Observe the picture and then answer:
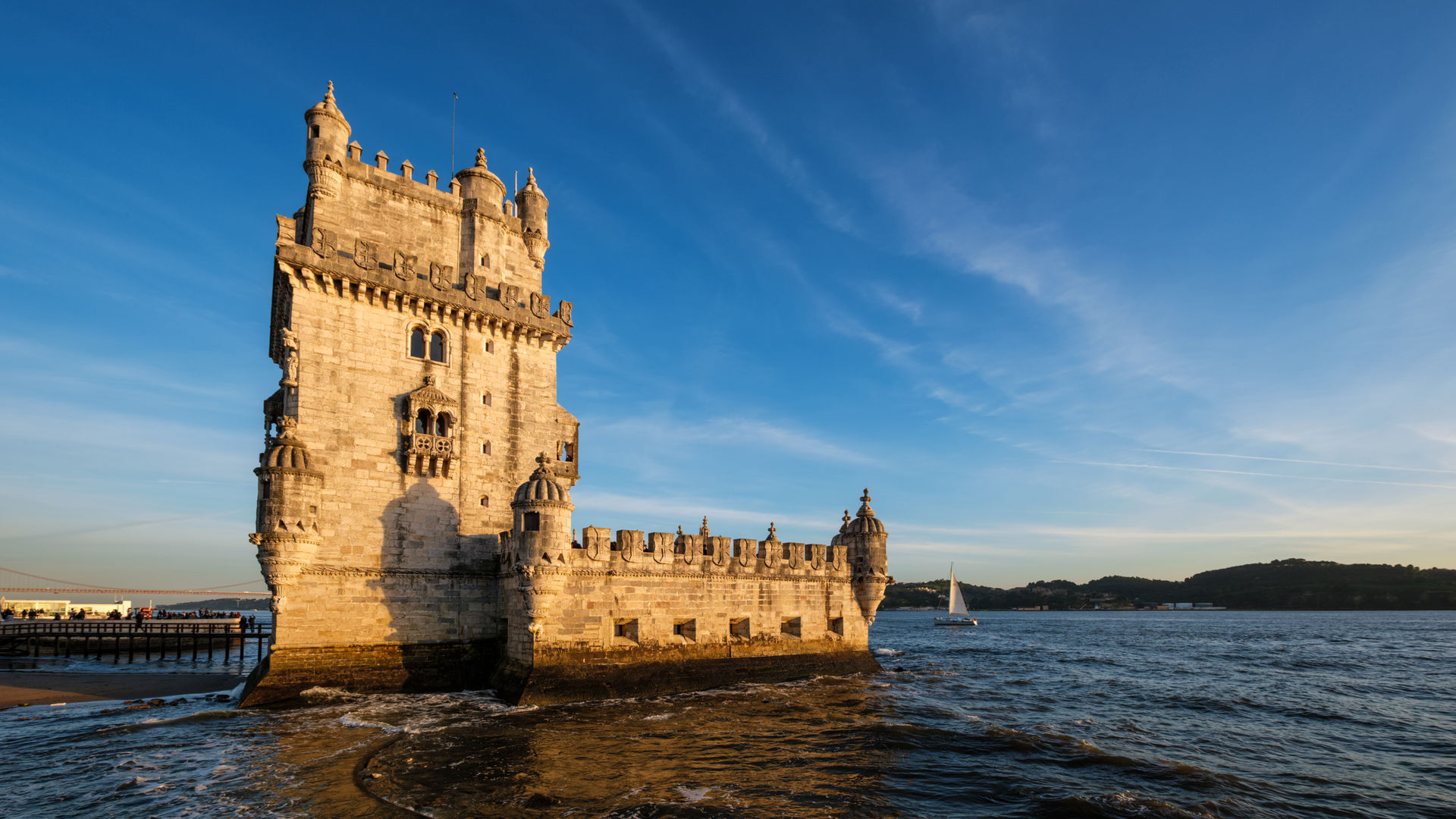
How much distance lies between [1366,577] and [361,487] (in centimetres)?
19380

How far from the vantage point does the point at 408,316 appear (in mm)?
26078

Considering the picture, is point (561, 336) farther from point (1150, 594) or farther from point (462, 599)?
point (1150, 594)

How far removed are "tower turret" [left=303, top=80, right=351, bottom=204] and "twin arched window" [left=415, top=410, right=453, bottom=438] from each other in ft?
28.8

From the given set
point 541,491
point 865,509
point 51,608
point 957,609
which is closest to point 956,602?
point 957,609

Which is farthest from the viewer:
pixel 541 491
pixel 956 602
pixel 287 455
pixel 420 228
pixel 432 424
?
pixel 956 602

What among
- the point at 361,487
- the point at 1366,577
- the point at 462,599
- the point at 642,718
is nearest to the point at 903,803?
the point at 642,718

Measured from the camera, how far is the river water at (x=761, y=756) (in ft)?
45.8

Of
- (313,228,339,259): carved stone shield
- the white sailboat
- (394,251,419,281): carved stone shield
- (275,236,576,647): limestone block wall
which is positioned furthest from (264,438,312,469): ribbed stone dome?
the white sailboat

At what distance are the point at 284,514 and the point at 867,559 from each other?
74.5 feet

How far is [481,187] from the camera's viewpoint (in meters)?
28.8

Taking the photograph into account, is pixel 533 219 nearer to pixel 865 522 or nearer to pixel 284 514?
pixel 284 514

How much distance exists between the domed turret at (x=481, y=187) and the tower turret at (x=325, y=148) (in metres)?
4.49

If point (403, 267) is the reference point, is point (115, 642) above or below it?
below

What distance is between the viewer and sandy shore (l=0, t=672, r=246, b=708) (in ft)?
83.5
